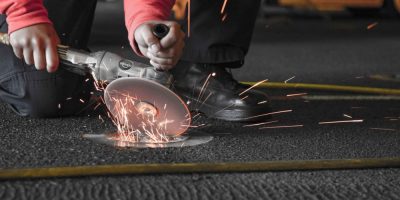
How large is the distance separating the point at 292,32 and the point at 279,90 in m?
2.44

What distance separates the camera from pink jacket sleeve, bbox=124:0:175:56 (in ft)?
4.53

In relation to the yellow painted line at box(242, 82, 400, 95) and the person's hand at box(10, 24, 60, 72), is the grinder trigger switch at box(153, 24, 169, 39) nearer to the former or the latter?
the person's hand at box(10, 24, 60, 72)

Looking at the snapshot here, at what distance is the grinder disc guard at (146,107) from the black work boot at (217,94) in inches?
9.7

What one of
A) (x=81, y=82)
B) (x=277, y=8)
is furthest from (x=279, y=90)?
(x=277, y=8)

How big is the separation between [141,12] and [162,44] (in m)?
0.14

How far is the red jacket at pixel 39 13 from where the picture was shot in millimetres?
1375

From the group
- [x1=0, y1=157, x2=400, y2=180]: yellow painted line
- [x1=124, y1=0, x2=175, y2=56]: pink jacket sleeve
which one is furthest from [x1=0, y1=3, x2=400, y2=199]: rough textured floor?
[x1=124, y1=0, x2=175, y2=56]: pink jacket sleeve

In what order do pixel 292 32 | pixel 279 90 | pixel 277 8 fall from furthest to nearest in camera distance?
pixel 277 8, pixel 292 32, pixel 279 90

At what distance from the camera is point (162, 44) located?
4.21ft

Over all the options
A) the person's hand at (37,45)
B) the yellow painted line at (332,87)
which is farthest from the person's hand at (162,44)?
the yellow painted line at (332,87)

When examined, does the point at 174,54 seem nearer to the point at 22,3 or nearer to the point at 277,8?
the point at 22,3

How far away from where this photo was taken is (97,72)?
1.42 m

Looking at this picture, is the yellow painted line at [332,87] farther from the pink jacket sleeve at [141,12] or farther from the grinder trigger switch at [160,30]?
the grinder trigger switch at [160,30]

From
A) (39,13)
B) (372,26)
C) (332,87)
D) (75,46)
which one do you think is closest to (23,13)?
(39,13)
